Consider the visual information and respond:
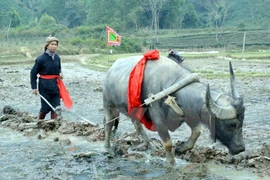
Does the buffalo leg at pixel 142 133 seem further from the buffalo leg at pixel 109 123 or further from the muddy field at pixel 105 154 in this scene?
the buffalo leg at pixel 109 123

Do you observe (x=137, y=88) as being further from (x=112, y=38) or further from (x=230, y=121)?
(x=112, y=38)

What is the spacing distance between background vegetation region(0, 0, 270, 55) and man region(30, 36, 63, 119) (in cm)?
3534

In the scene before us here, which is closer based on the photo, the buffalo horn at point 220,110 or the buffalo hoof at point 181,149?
the buffalo horn at point 220,110

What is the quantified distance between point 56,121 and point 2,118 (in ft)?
5.78

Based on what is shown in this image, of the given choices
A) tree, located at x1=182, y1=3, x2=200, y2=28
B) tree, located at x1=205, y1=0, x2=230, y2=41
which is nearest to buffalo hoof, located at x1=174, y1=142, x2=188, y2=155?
tree, located at x1=205, y1=0, x2=230, y2=41

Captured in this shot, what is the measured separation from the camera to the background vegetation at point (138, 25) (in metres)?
52.6

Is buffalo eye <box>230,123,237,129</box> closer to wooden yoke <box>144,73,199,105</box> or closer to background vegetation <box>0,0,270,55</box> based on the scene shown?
wooden yoke <box>144,73,199,105</box>

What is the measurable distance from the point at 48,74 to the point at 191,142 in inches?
141

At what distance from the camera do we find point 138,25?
241 ft

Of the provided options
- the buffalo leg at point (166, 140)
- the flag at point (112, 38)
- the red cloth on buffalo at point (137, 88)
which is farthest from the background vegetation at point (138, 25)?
the buffalo leg at point (166, 140)

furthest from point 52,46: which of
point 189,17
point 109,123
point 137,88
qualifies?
point 189,17

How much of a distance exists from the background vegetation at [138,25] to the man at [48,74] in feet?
116

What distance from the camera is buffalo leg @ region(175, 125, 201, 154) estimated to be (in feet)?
19.2

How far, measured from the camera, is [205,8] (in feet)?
297
